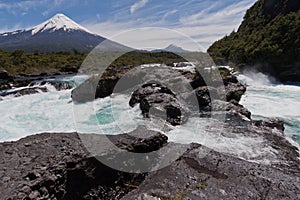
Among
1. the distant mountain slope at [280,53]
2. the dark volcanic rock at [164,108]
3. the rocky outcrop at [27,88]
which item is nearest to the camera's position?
the dark volcanic rock at [164,108]

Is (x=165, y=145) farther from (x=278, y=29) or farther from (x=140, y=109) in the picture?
(x=278, y=29)

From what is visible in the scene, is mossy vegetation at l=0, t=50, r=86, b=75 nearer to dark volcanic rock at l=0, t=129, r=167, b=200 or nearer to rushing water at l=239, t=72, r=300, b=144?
rushing water at l=239, t=72, r=300, b=144

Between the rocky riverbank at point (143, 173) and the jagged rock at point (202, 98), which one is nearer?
the rocky riverbank at point (143, 173)

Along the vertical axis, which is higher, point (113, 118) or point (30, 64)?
point (30, 64)

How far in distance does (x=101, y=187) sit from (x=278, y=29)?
3495 centimetres

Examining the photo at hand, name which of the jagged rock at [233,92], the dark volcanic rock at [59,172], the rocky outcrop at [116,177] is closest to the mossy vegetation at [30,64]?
the jagged rock at [233,92]

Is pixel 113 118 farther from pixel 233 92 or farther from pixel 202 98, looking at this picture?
pixel 233 92

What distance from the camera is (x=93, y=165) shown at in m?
5.20

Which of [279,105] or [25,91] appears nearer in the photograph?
[279,105]

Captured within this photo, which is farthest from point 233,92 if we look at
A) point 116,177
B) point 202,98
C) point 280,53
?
point 280,53

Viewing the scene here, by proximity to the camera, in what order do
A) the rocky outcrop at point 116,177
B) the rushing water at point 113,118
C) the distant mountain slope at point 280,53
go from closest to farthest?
the rocky outcrop at point 116,177, the rushing water at point 113,118, the distant mountain slope at point 280,53

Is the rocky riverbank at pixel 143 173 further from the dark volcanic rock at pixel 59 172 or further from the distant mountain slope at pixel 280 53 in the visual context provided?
the distant mountain slope at pixel 280 53

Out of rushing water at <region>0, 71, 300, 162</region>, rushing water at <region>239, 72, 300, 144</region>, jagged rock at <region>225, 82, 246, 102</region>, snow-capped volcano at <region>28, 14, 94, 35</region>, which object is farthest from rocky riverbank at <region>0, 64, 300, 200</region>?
snow-capped volcano at <region>28, 14, 94, 35</region>

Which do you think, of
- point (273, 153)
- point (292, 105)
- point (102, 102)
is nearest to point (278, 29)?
point (292, 105)
